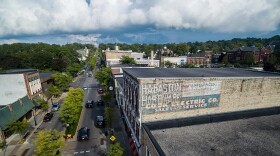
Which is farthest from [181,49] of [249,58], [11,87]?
[11,87]

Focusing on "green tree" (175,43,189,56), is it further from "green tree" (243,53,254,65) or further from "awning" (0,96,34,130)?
"awning" (0,96,34,130)

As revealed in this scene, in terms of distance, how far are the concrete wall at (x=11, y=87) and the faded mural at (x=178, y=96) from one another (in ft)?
98.8

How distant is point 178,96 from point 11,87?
34.9 m

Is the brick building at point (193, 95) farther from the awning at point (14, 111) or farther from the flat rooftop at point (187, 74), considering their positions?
the awning at point (14, 111)

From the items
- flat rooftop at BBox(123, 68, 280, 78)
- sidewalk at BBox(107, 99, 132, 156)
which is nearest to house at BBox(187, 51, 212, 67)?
sidewalk at BBox(107, 99, 132, 156)

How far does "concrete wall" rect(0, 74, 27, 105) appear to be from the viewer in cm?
3338

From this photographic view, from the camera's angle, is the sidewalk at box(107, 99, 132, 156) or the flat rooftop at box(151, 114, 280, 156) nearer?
the flat rooftop at box(151, 114, 280, 156)

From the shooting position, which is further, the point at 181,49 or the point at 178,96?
the point at 181,49

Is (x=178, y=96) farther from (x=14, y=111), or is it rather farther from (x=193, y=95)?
(x=14, y=111)

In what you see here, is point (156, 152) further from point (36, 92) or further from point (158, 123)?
point (36, 92)

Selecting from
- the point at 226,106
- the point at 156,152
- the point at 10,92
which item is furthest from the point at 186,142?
the point at 10,92

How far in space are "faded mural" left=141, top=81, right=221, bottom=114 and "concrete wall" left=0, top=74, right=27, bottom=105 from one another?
3013cm

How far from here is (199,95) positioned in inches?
741

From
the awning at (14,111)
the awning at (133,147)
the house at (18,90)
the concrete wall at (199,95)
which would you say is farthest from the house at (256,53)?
the awning at (14,111)
